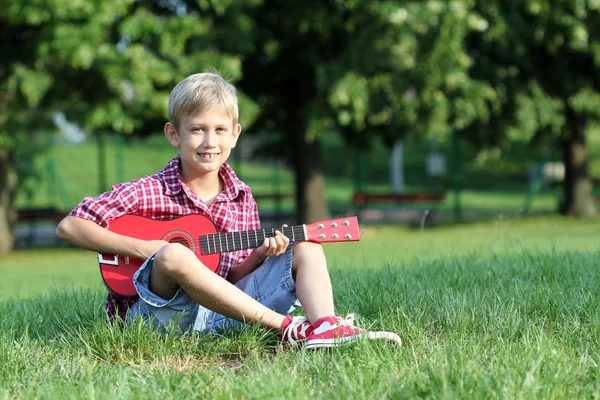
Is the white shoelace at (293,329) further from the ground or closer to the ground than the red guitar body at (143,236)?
closer to the ground

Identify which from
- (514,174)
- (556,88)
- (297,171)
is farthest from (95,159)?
(556,88)

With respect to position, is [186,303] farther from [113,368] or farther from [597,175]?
[597,175]

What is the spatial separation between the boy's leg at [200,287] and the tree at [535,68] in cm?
1264

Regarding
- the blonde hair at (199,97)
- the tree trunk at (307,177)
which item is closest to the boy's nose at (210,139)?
the blonde hair at (199,97)

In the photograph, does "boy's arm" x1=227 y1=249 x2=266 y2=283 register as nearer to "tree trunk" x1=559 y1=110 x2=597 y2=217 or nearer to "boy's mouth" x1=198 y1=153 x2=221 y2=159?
"boy's mouth" x1=198 y1=153 x2=221 y2=159

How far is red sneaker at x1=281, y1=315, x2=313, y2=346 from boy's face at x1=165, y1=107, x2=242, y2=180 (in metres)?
0.83

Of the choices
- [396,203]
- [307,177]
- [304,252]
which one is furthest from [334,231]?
[396,203]

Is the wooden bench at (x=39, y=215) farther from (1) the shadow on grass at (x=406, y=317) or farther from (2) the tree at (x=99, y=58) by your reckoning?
(1) the shadow on grass at (x=406, y=317)

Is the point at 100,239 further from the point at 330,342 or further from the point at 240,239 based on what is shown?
the point at 330,342

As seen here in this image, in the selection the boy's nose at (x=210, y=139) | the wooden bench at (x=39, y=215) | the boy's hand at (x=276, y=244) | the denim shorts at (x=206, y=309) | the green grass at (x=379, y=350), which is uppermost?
the boy's nose at (x=210, y=139)

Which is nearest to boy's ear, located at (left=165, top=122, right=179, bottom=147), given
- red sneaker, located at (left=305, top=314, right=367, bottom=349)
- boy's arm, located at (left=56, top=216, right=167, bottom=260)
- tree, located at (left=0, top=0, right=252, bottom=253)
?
boy's arm, located at (left=56, top=216, right=167, bottom=260)

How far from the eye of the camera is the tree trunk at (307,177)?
1681cm

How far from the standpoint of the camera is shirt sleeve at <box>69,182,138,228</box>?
374cm

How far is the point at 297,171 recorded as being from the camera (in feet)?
56.1
